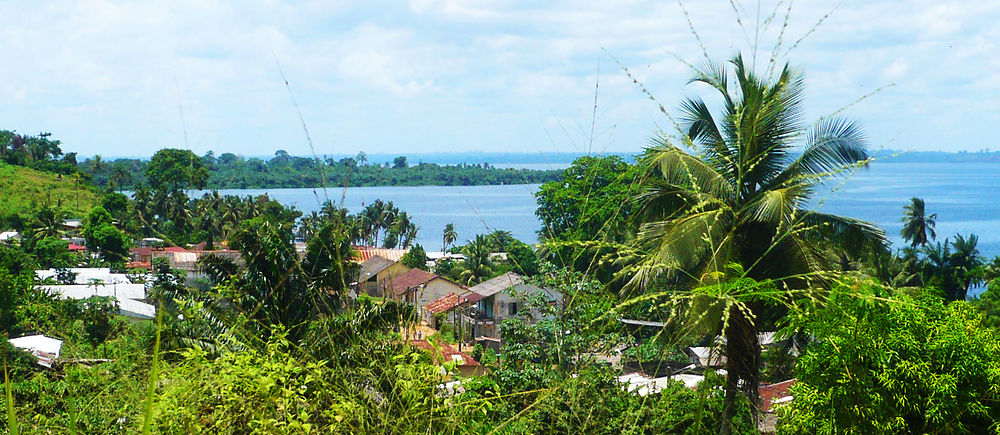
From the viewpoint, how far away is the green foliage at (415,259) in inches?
1352

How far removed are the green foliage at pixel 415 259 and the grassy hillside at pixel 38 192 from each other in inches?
711

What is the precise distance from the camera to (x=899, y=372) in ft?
11.9

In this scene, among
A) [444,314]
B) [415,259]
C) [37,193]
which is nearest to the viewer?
[444,314]

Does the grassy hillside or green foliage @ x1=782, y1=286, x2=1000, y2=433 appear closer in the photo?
green foliage @ x1=782, y1=286, x2=1000, y2=433

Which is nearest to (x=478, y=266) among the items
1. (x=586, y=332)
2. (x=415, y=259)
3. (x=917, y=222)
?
(x=415, y=259)

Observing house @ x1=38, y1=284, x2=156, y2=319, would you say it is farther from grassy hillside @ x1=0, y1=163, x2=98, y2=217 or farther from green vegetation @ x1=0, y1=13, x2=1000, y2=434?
grassy hillside @ x1=0, y1=163, x2=98, y2=217

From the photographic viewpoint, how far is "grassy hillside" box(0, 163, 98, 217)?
4028 centimetres

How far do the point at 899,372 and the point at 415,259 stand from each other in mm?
32142

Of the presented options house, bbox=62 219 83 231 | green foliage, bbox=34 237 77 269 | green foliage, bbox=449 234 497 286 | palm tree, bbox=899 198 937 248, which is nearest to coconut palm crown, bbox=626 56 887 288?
green foliage, bbox=449 234 497 286

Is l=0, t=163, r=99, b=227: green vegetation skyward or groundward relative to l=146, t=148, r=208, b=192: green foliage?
groundward

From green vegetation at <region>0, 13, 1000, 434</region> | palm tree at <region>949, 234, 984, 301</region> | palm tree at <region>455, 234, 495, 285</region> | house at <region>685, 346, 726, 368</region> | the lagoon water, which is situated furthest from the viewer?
the lagoon water

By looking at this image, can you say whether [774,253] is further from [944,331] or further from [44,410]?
[44,410]

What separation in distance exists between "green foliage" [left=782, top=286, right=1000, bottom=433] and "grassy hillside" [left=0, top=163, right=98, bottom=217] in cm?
4126

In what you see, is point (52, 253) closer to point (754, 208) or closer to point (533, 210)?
point (754, 208)
